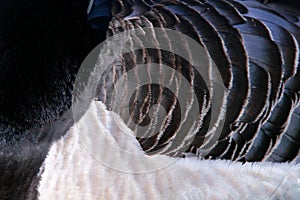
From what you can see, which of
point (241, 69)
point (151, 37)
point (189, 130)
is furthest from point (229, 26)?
point (189, 130)

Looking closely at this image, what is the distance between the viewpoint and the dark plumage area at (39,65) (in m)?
2.03

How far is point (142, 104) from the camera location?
78.1 inches

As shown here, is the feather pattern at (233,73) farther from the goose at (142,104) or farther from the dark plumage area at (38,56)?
the dark plumage area at (38,56)

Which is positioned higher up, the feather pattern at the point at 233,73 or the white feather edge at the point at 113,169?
the feather pattern at the point at 233,73

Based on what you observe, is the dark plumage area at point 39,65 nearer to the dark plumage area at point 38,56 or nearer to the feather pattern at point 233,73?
the dark plumage area at point 38,56

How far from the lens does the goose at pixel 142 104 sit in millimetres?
2014

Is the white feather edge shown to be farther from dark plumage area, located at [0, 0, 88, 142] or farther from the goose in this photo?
dark plumage area, located at [0, 0, 88, 142]

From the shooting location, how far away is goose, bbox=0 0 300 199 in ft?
6.61

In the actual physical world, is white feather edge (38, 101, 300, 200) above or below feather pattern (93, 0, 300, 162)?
below

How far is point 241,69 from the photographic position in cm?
204

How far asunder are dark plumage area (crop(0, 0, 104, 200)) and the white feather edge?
85 mm

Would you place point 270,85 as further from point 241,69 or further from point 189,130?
point 189,130

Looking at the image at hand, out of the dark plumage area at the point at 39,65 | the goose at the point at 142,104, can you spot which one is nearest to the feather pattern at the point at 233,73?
the goose at the point at 142,104

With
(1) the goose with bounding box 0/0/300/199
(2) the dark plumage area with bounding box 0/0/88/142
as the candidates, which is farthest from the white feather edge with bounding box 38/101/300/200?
(2) the dark plumage area with bounding box 0/0/88/142
